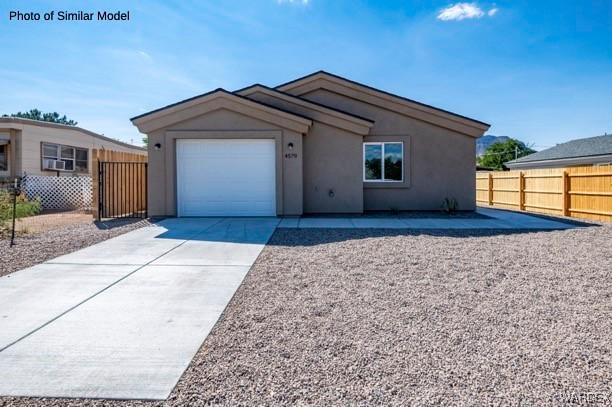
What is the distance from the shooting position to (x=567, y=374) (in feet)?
9.60

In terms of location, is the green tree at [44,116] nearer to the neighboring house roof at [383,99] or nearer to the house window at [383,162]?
the neighboring house roof at [383,99]

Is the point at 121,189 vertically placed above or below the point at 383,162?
below

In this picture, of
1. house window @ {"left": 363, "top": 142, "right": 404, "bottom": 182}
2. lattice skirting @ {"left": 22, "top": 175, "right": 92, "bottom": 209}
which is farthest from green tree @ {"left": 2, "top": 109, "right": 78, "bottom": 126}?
house window @ {"left": 363, "top": 142, "right": 404, "bottom": 182}

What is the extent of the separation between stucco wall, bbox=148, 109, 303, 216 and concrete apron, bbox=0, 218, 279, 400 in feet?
15.7

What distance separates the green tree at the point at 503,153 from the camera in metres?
50.5

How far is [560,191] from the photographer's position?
48.0ft

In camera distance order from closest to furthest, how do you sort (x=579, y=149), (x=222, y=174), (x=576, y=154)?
(x=222, y=174) → (x=576, y=154) → (x=579, y=149)

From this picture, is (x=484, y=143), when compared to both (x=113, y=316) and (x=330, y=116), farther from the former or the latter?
(x=113, y=316)

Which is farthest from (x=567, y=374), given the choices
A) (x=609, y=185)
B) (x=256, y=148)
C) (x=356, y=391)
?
(x=609, y=185)

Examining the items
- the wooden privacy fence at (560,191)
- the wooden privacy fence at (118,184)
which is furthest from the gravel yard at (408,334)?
the wooden privacy fence at (118,184)

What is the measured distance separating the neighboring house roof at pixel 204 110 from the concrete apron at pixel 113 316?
5.77m

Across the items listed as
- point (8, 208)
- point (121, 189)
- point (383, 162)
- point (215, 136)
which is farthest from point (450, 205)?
point (8, 208)

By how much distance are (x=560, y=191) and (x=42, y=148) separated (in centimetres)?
2326

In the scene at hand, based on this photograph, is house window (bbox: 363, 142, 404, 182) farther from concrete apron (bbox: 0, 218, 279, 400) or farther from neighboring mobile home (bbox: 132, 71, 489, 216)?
concrete apron (bbox: 0, 218, 279, 400)
